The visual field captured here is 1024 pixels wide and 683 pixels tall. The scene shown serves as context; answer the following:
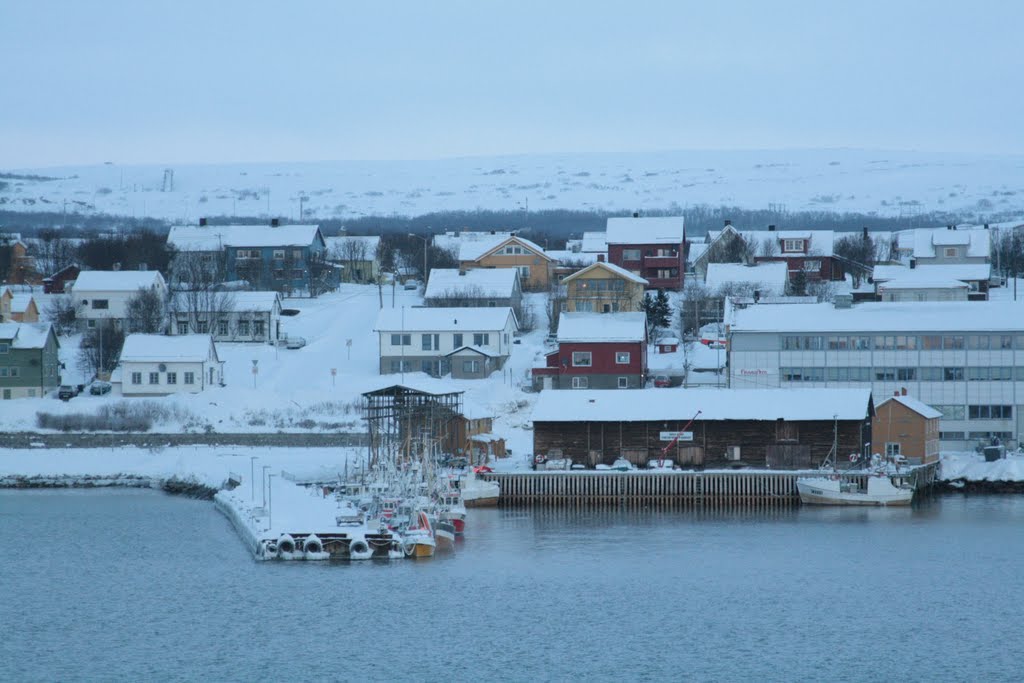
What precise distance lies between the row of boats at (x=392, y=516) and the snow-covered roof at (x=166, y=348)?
55.6 ft

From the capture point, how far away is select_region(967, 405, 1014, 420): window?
53.6 metres

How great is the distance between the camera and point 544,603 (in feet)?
108

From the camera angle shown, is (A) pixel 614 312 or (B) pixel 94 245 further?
(B) pixel 94 245

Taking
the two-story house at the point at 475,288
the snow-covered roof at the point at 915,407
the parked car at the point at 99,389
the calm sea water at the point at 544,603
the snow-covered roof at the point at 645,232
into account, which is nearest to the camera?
the calm sea water at the point at 544,603

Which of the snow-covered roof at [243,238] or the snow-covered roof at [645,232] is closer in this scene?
the snow-covered roof at [645,232]

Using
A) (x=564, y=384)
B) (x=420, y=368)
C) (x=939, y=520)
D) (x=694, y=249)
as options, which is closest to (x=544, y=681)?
(x=939, y=520)

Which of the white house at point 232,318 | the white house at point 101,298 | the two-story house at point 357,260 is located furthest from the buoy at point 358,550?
the two-story house at point 357,260

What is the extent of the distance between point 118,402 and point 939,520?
3206cm

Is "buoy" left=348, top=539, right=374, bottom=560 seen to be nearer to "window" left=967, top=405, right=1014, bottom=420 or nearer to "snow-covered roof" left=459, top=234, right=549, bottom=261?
"window" left=967, top=405, right=1014, bottom=420

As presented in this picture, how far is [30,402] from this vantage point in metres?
60.6

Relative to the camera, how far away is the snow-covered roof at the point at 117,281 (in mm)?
73625

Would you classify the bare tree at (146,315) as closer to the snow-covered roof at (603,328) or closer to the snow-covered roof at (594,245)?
the snow-covered roof at (603,328)

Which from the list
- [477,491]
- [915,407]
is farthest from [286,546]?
[915,407]

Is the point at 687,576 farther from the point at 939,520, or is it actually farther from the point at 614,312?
the point at 614,312
